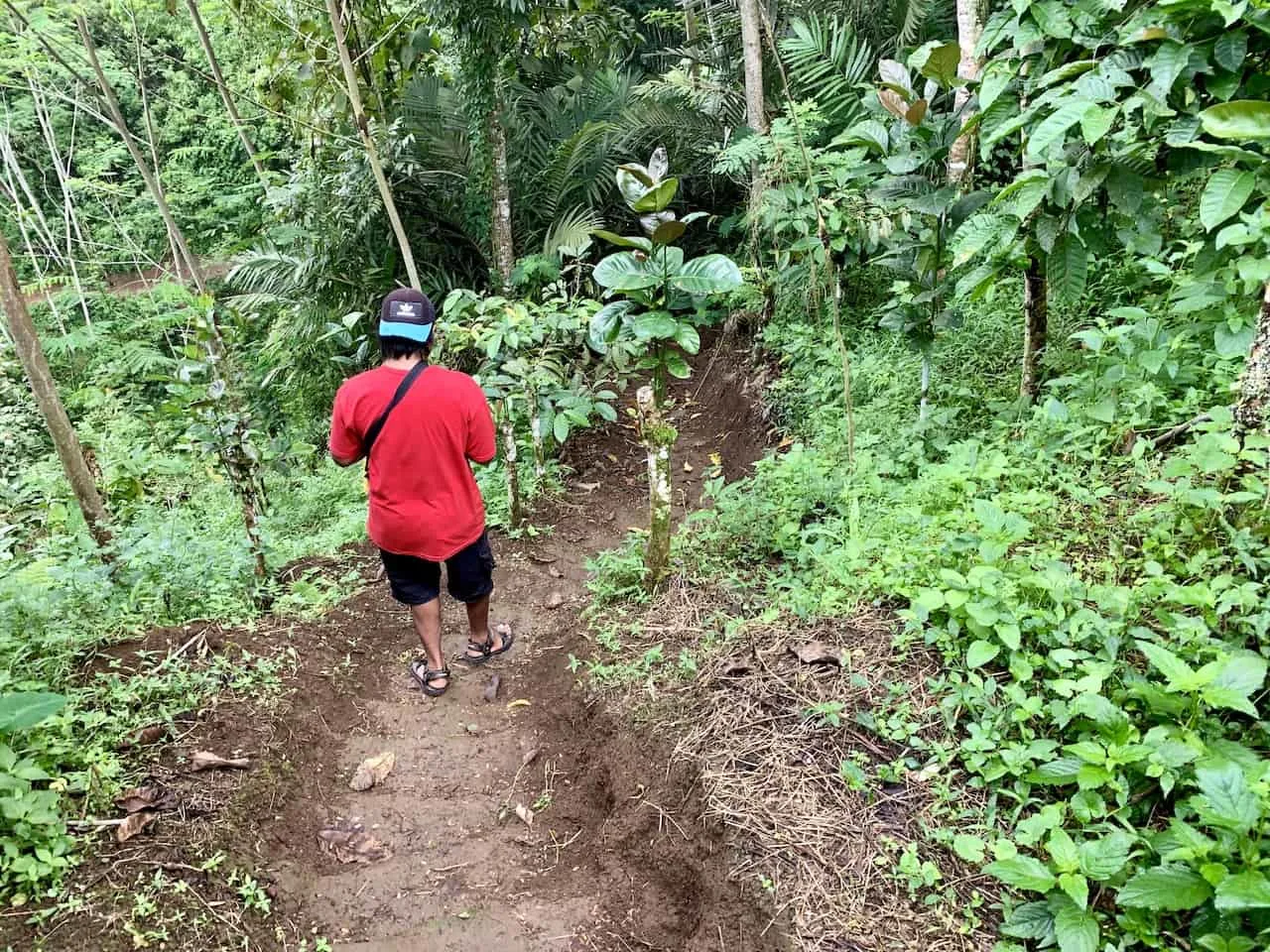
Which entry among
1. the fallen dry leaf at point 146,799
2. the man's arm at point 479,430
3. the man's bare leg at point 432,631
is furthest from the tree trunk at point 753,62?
the fallen dry leaf at point 146,799

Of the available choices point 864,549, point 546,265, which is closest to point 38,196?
point 546,265

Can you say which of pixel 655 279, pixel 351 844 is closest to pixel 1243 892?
pixel 655 279

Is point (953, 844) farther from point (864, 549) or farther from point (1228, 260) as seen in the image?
point (1228, 260)

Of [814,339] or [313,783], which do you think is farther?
[814,339]

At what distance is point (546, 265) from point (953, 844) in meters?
6.16

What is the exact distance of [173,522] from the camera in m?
4.46

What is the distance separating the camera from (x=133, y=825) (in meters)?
2.34

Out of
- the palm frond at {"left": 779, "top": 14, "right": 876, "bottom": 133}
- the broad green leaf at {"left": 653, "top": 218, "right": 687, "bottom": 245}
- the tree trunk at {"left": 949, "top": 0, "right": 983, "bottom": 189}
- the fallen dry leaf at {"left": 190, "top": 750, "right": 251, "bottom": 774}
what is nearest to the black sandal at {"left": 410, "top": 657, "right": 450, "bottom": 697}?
the fallen dry leaf at {"left": 190, "top": 750, "right": 251, "bottom": 774}

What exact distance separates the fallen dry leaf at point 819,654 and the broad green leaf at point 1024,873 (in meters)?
0.85

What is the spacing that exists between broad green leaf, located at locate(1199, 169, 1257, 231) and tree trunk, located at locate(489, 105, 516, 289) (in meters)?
5.74

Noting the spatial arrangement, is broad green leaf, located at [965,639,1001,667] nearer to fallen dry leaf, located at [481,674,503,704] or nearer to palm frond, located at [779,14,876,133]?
fallen dry leaf, located at [481,674,503,704]

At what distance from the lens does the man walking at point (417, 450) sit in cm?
307

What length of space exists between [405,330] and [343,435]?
1.65 ft

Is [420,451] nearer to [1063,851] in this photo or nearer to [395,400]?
[395,400]
